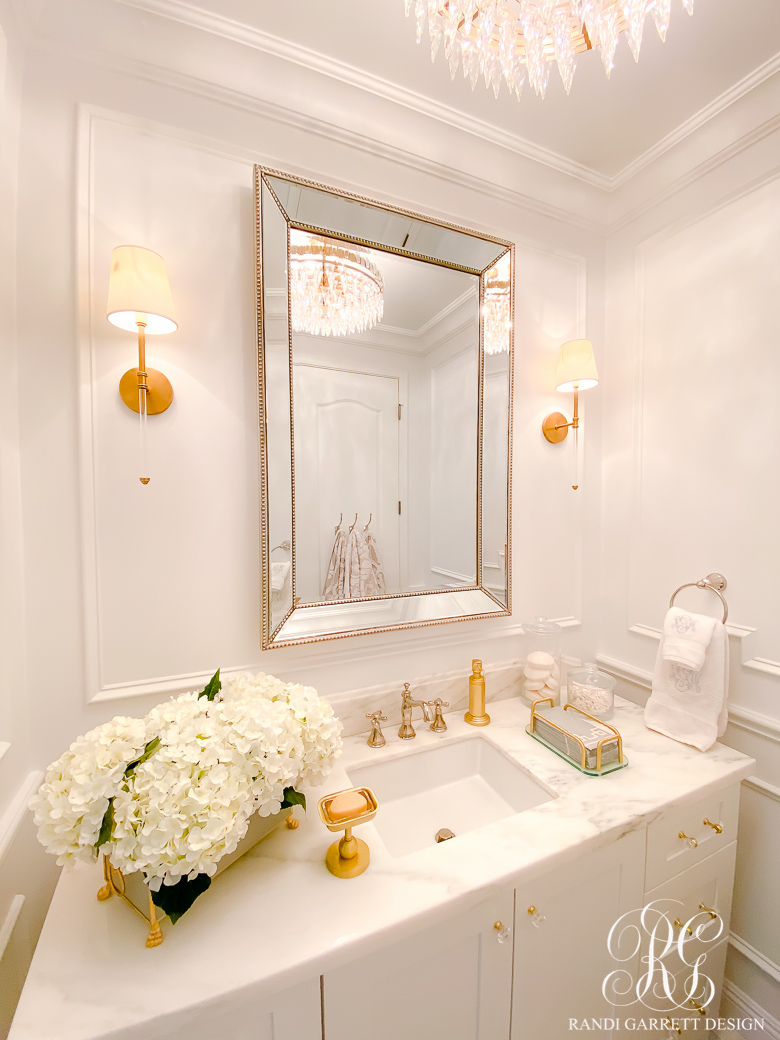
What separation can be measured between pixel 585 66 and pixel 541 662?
1.80 metres

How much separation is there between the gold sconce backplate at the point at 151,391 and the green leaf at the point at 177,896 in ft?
3.21

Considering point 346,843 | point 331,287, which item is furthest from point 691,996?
point 331,287

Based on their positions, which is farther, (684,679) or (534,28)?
(684,679)

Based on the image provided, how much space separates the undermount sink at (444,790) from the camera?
1.19 meters

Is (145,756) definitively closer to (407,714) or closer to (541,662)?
(407,714)

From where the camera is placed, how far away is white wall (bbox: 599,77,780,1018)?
1.28 m

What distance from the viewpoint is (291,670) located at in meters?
1.30

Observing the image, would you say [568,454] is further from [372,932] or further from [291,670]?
[372,932]

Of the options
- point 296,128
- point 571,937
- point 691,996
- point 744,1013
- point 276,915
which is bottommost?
point 744,1013

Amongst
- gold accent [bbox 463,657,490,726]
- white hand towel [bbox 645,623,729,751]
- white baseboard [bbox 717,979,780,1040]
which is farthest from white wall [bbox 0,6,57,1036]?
white baseboard [bbox 717,979,780,1040]

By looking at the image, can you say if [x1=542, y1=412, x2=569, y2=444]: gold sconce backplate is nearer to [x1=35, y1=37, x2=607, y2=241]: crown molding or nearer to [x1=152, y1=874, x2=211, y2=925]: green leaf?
[x1=35, y1=37, x2=607, y2=241]: crown molding

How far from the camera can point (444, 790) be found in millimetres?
1325

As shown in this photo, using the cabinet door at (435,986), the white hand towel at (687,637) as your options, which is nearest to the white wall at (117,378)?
the cabinet door at (435,986)

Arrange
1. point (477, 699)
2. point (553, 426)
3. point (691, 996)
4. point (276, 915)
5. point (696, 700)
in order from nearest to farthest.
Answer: point (276, 915) → point (691, 996) → point (696, 700) → point (477, 699) → point (553, 426)
